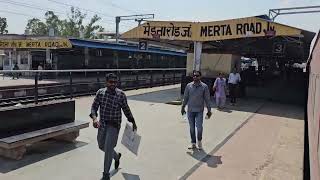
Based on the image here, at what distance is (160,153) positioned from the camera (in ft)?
26.5

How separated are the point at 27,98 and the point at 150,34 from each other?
6903 millimetres

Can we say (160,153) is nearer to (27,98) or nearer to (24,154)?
(24,154)

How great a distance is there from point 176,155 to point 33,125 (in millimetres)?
2712

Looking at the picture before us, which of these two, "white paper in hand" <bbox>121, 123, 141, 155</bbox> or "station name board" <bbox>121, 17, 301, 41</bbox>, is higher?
"station name board" <bbox>121, 17, 301, 41</bbox>

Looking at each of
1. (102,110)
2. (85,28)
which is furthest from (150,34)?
(85,28)

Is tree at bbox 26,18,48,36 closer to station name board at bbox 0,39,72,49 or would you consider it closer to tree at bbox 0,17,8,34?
tree at bbox 0,17,8,34

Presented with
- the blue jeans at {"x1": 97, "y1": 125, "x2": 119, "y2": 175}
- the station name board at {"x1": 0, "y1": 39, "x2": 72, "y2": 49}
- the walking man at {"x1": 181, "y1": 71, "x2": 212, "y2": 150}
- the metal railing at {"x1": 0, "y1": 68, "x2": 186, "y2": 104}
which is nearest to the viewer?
the blue jeans at {"x1": 97, "y1": 125, "x2": 119, "y2": 175}

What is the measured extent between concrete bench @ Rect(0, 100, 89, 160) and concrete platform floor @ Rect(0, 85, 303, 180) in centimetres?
22

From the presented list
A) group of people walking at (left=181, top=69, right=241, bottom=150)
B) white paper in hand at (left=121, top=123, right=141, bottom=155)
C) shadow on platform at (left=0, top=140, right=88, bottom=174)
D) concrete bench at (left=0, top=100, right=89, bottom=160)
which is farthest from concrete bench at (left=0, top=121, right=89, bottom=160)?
group of people walking at (left=181, top=69, right=241, bottom=150)

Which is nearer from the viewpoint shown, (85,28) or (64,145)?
(64,145)

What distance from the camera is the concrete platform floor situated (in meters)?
6.56

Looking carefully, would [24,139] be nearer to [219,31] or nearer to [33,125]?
[33,125]

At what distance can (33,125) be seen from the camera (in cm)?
754

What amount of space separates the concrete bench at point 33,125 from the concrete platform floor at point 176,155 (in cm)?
22
